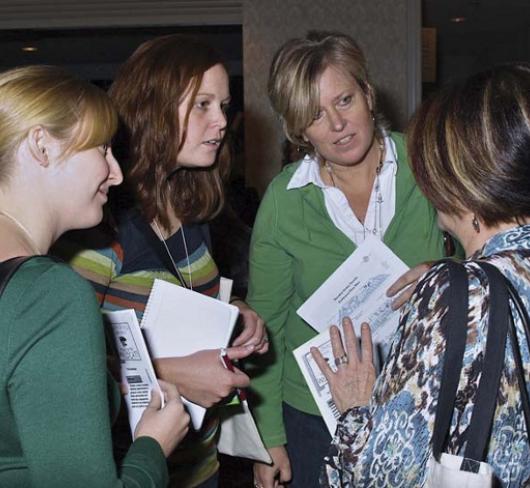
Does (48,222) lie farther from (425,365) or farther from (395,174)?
(395,174)

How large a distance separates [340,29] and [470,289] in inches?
149

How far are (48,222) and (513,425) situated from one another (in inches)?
27.7

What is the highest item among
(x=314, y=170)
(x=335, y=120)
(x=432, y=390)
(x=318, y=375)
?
(x=335, y=120)

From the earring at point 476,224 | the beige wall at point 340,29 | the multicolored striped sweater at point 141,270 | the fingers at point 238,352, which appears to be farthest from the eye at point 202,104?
the beige wall at point 340,29

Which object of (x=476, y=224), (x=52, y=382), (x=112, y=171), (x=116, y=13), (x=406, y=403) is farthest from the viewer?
(x=116, y=13)

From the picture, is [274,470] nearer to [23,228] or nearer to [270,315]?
[270,315]

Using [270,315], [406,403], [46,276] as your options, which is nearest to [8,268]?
[46,276]

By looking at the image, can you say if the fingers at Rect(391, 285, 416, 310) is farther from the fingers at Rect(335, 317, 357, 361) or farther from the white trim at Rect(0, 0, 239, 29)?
the white trim at Rect(0, 0, 239, 29)

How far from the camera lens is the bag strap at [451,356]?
0.98m

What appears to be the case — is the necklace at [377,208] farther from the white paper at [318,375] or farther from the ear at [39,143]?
the ear at [39,143]

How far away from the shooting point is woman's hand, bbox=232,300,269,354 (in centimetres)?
171

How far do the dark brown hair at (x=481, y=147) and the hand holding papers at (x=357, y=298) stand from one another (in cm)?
60

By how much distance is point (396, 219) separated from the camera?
6.17ft

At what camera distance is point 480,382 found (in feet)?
3.16
